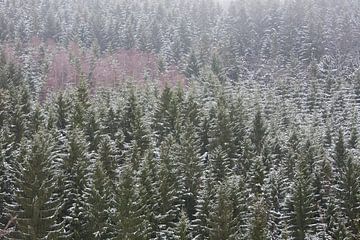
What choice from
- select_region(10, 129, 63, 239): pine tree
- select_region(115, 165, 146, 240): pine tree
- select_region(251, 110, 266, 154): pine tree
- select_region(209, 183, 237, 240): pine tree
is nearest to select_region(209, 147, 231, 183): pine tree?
select_region(209, 183, 237, 240): pine tree

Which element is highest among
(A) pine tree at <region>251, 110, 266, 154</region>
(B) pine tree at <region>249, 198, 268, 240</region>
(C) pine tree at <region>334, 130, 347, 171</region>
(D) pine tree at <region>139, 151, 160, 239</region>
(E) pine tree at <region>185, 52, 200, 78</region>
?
(E) pine tree at <region>185, 52, 200, 78</region>

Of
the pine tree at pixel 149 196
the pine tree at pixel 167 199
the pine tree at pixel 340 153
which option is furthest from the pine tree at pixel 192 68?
the pine tree at pixel 149 196

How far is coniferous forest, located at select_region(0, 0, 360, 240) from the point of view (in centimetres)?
3372

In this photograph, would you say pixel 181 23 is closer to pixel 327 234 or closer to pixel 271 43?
pixel 271 43

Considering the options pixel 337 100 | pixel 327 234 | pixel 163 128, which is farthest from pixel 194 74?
pixel 327 234

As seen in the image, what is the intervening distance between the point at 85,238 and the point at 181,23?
101 meters

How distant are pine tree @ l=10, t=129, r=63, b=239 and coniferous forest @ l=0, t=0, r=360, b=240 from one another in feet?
0.32

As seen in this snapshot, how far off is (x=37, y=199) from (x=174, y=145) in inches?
701

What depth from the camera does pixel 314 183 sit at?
45.5 meters

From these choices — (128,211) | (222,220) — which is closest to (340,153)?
(222,220)

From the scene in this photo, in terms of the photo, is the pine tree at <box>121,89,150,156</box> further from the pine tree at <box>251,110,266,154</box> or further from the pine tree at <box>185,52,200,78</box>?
the pine tree at <box>185,52,200,78</box>

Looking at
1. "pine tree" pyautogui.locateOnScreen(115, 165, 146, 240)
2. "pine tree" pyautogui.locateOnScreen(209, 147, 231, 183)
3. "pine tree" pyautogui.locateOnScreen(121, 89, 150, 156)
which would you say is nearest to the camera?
"pine tree" pyautogui.locateOnScreen(115, 165, 146, 240)

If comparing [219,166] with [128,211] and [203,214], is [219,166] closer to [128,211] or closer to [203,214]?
[203,214]

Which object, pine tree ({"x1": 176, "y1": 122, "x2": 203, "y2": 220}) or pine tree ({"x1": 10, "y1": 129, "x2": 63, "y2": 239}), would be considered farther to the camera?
pine tree ({"x1": 176, "y1": 122, "x2": 203, "y2": 220})
